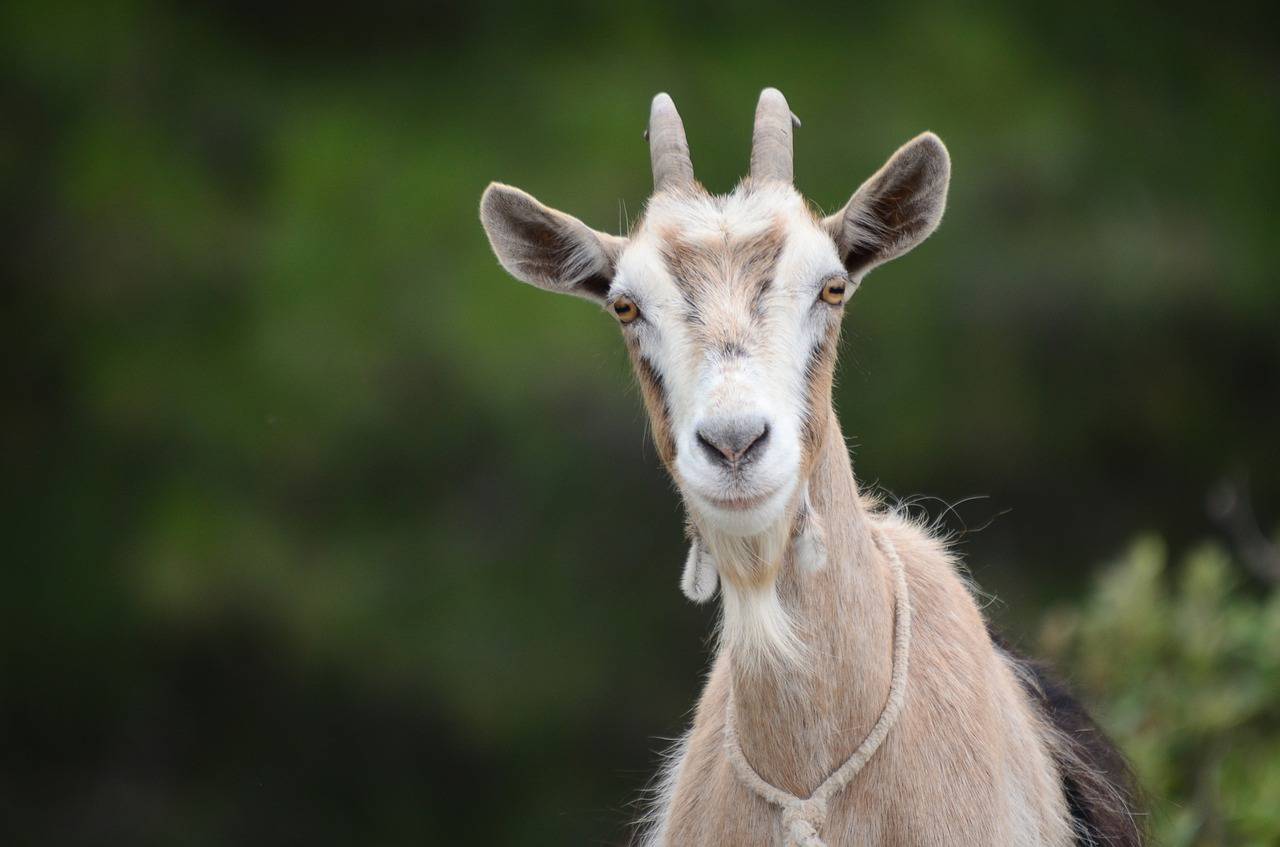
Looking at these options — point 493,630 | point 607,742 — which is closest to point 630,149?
point 493,630

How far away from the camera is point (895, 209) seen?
3.50m

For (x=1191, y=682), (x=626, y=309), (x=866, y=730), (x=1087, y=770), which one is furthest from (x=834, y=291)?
(x=1191, y=682)

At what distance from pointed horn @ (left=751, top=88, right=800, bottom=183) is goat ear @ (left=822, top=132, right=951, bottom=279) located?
7.8 inches

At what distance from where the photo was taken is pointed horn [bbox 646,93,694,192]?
3.60 m

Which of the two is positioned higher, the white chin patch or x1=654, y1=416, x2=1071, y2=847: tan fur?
the white chin patch

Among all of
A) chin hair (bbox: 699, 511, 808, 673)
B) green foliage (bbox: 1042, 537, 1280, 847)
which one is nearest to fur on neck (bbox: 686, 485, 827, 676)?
chin hair (bbox: 699, 511, 808, 673)

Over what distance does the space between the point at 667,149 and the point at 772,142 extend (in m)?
0.25

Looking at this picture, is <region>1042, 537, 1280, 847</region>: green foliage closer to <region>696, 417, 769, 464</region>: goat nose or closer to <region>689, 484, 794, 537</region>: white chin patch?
<region>689, 484, 794, 537</region>: white chin patch

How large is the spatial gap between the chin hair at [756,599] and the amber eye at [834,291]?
1.66 feet

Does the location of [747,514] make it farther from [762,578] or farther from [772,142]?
[772,142]

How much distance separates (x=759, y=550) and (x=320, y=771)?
6644mm

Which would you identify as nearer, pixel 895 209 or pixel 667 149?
pixel 895 209

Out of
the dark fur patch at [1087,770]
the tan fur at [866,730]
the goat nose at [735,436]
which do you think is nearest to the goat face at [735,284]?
the goat nose at [735,436]

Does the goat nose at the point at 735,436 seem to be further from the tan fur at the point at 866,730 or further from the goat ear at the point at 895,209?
the goat ear at the point at 895,209
